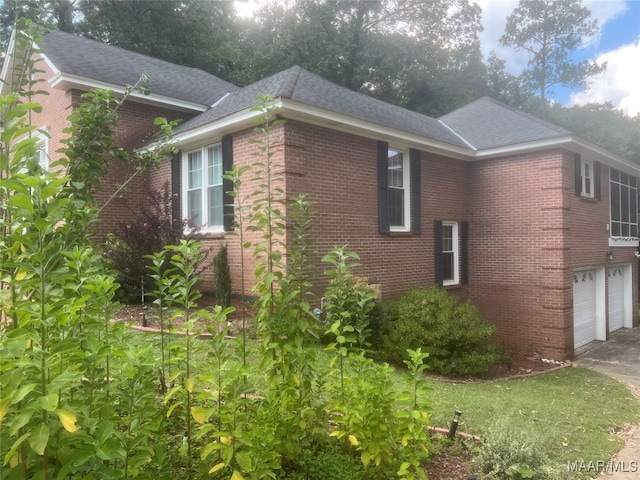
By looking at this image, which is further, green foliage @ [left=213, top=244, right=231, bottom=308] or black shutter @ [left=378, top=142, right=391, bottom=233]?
black shutter @ [left=378, top=142, right=391, bottom=233]

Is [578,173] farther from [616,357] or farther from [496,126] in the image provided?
[616,357]

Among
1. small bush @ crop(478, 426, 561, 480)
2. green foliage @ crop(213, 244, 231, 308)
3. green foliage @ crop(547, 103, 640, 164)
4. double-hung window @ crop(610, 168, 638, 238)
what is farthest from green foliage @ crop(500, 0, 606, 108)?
small bush @ crop(478, 426, 561, 480)

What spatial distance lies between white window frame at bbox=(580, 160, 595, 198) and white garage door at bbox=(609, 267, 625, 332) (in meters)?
3.77

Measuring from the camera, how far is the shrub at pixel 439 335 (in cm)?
826

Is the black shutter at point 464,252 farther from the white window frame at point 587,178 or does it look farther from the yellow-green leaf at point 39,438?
the yellow-green leaf at point 39,438

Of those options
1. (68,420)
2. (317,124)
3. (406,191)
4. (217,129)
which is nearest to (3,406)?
(68,420)

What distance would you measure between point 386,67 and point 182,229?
77.0 ft

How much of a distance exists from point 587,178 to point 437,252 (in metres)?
5.49

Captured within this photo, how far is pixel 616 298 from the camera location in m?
15.7

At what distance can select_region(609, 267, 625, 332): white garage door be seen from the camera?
1520 cm

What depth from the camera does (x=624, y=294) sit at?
1638 cm

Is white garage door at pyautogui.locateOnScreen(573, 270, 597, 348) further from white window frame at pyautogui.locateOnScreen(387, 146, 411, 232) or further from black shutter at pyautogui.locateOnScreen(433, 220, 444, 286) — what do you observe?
white window frame at pyautogui.locateOnScreen(387, 146, 411, 232)

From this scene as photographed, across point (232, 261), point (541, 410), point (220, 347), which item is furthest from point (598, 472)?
point (232, 261)

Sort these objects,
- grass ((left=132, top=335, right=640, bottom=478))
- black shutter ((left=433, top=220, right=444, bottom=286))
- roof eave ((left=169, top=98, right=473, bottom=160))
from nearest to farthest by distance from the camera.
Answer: grass ((left=132, top=335, right=640, bottom=478)) → roof eave ((left=169, top=98, right=473, bottom=160)) → black shutter ((left=433, top=220, right=444, bottom=286))
